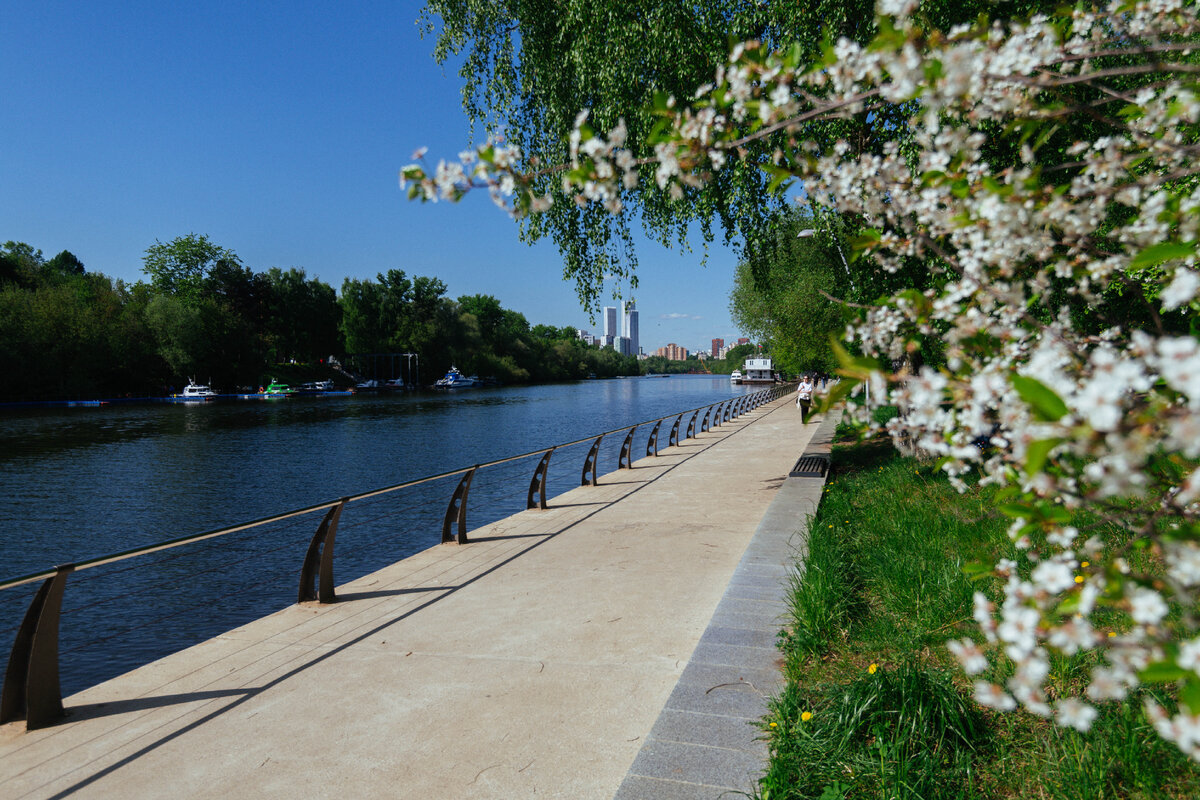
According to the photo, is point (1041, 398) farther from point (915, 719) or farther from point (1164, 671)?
point (915, 719)

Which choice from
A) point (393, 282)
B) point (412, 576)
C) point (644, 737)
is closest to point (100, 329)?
point (393, 282)

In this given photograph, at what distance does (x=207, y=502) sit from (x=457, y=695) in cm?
1874

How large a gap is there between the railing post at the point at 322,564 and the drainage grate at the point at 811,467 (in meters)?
7.49

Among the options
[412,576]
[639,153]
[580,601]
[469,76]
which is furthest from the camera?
[469,76]

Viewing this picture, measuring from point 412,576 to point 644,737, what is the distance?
4.40 metres

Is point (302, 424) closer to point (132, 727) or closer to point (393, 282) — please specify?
point (132, 727)

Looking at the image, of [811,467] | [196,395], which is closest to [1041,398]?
[811,467]

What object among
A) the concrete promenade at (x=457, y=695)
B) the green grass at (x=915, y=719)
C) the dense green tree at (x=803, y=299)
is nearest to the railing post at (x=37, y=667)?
the concrete promenade at (x=457, y=695)

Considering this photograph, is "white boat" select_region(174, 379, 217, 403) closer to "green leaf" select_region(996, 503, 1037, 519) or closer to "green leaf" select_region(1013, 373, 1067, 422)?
"green leaf" select_region(996, 503, 1037, 519)

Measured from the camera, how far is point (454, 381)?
117 metres

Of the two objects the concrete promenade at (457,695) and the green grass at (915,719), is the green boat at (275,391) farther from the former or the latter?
the green grass at (915,719)

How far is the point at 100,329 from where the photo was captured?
66438mm

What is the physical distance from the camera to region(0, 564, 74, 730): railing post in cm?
444

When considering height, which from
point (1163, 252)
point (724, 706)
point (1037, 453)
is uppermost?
point (1163, 252)
